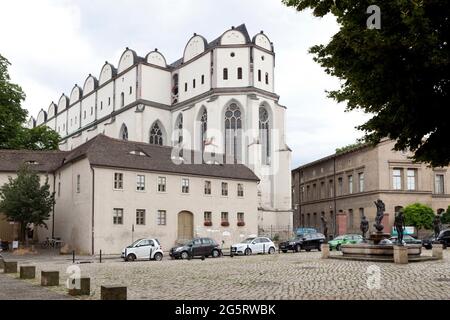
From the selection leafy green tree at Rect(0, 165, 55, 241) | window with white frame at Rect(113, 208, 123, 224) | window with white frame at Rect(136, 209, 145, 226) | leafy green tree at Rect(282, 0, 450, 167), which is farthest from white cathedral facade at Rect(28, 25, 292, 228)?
leafy green tree at Rect(282, 0, 450, 167)

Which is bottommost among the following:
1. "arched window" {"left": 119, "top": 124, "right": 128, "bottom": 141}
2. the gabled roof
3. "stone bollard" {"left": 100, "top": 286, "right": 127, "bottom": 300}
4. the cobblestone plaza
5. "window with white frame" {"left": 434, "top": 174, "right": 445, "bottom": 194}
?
the cobblestone plaza

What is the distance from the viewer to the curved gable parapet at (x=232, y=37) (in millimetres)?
69688

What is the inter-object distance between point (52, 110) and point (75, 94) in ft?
52.0

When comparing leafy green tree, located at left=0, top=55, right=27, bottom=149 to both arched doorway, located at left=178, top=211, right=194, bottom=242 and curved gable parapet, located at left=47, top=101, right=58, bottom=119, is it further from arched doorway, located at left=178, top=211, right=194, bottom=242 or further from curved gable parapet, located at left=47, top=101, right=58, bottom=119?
curved gable parapet, located at left=47, top=101, right=58, bottom=119

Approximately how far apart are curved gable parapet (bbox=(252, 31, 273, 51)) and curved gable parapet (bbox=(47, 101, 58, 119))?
56985 mm

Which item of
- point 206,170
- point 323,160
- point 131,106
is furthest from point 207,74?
point 206,170

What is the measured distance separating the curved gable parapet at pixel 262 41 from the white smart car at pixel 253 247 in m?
35.5

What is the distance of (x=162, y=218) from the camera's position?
46.2 metres

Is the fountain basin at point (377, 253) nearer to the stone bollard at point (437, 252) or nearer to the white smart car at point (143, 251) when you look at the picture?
the stone bollard at point (437, 252)

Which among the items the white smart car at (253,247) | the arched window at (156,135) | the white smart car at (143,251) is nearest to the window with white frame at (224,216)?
the white smart car at (253,247)

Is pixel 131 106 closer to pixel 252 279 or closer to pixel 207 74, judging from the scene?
pixel 207 74

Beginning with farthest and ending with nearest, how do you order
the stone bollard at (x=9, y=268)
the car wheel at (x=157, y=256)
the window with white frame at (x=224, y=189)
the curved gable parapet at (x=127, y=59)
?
the curved gable parapet at (x=127, y=59) → the window with white frame at (x=224, y=189) → the car wheel at (x=157, y=256) → the stone bollard at (x=9, y=268)

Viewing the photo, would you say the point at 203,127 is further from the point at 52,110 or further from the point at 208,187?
the point at 52,110

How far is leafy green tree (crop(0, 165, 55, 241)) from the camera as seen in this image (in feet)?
137
